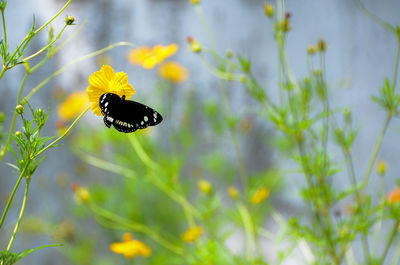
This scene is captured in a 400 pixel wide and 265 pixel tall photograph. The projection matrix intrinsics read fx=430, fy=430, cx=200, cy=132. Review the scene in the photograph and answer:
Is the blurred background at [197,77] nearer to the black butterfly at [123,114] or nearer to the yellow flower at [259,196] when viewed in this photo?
the yellow flower at [259,196]

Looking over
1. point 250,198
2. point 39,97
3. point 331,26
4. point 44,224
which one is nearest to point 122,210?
point 44,224

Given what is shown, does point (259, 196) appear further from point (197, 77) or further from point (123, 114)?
point (197, 77)

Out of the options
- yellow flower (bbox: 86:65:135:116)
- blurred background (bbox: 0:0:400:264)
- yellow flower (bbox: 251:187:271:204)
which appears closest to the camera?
yellow flower (bbox: 86:65:135:116)

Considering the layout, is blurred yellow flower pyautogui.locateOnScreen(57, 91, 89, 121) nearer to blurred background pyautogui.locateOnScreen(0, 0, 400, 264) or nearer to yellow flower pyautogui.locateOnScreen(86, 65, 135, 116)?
yellow flower pyautogui.locateOnScreen(86, 65, 135, 116)

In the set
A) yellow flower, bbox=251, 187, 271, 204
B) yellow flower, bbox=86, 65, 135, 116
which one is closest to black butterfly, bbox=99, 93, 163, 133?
yellow flower, bbox=86, 65, 135, 116

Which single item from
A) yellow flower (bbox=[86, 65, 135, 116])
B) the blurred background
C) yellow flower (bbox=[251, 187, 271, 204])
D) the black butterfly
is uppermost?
the blurred background

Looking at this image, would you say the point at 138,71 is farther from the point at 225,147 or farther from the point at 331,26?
the point at 331,26
